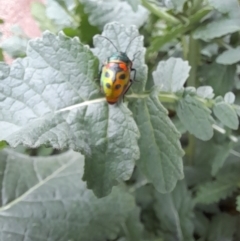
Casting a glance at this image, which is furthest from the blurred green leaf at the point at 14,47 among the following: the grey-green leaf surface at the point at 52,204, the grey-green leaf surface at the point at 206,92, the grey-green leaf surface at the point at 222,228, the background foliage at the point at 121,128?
the grey-green leaf surface at the point at 222,228

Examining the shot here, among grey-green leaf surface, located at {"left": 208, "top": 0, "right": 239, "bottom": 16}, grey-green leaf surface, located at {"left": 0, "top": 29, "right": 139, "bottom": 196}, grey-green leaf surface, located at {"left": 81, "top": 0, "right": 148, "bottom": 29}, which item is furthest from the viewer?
grey-green leaf surface, located at {"left": 81, "top": 0, "right": 148, "bottom": 29}

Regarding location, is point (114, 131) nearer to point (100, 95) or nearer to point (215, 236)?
point (100, 95)

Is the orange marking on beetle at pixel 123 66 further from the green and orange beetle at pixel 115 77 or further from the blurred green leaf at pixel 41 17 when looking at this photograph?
the blurred green leaf at pixel 41 17

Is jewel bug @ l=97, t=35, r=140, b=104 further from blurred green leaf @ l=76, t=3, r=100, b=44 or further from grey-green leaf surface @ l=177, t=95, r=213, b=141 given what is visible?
blurred green leaf @ l=76, t=3, r=100, b=44

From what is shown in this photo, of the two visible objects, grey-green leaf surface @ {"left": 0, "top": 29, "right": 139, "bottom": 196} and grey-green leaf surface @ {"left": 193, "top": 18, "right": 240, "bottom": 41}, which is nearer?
grey-green leaf surface @ {"left": 0, "top": 29, "right": 139, "bottom": 196}

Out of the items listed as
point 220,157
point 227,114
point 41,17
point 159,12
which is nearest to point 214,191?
point 220,157

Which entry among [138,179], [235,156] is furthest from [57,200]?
[235,156]

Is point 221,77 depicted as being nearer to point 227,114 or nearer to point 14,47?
point 227,114

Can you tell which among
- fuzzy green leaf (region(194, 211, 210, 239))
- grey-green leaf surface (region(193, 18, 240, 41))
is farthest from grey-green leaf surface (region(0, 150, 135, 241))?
grey-green leaf surface (region(193, 18, 240, 41))
